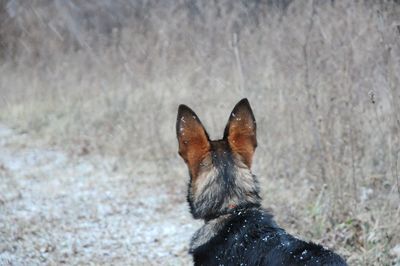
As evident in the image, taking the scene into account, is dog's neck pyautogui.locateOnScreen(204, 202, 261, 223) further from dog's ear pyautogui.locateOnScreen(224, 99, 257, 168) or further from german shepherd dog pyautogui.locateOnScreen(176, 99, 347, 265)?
dog's ear pyautogui.locateOnScreen(224, 99, 257, 168)

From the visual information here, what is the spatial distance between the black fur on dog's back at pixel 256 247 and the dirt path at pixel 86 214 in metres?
2.42

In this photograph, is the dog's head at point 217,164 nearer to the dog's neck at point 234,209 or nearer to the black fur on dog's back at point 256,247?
the dog's neck at point 234,209

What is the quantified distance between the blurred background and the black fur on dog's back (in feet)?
7.28

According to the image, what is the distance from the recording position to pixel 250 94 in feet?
31.2

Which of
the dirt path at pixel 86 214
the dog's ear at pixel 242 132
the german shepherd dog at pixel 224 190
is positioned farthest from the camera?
the dirt path at pixel 86 214

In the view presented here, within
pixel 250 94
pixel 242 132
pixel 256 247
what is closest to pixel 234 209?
pixel 256 247

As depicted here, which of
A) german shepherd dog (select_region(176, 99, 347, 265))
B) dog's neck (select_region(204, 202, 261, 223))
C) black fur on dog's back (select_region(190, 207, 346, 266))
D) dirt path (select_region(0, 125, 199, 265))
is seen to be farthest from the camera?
dirt path (select_region(0, 125, 199, 265))

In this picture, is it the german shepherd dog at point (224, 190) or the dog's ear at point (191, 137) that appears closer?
the german shepherd dog at point (224, 190)

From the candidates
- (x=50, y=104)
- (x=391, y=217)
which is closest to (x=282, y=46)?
(x=391, y=217)

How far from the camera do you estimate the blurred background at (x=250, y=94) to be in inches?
260

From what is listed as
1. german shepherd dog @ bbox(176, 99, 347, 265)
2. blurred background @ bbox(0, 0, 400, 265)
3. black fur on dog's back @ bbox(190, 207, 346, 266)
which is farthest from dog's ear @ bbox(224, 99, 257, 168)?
blurred background @ bbox(0, 0, 400, 265)

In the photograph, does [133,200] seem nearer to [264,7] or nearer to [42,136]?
[264,7]

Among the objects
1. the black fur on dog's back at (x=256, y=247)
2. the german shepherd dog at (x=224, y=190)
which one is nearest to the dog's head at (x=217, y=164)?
the german shepherd dog at (x=224, y=190)

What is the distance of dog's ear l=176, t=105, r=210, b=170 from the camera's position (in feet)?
12.9
